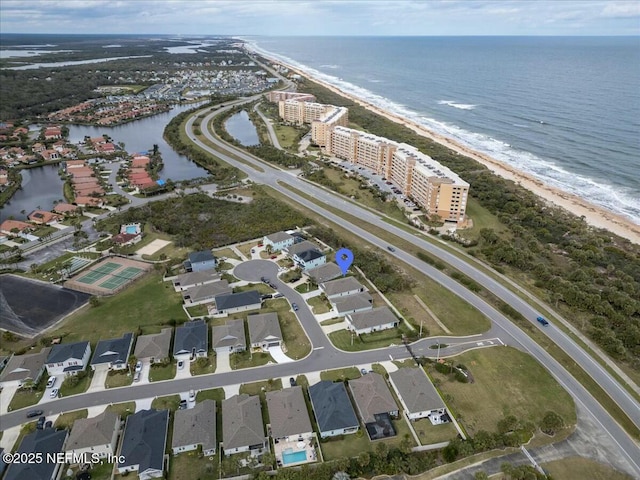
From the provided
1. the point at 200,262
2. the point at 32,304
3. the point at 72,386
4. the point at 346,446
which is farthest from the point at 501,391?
the point at 32,304

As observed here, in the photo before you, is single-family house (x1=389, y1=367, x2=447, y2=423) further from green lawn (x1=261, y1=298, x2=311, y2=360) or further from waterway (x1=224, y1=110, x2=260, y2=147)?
waterway (x1=224, y1=110, x2=260, y2=147)

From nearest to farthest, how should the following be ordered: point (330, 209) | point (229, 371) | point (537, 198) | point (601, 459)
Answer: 1. point (601, 459)
2. point (229, 371)
3. point (330, 209)
4. point (537, 198)

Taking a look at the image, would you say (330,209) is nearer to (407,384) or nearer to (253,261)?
(253,261)

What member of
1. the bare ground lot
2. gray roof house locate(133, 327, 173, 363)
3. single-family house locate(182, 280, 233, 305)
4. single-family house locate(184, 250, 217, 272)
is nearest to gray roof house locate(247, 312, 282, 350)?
single-family house locate(182, 280, 233, 305)

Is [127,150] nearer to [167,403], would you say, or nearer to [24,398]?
[24,398]

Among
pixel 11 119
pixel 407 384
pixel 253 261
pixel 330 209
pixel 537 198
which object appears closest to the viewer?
pixel 407 384

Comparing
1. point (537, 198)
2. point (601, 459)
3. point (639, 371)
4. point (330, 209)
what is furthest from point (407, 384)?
point (537, 198)
